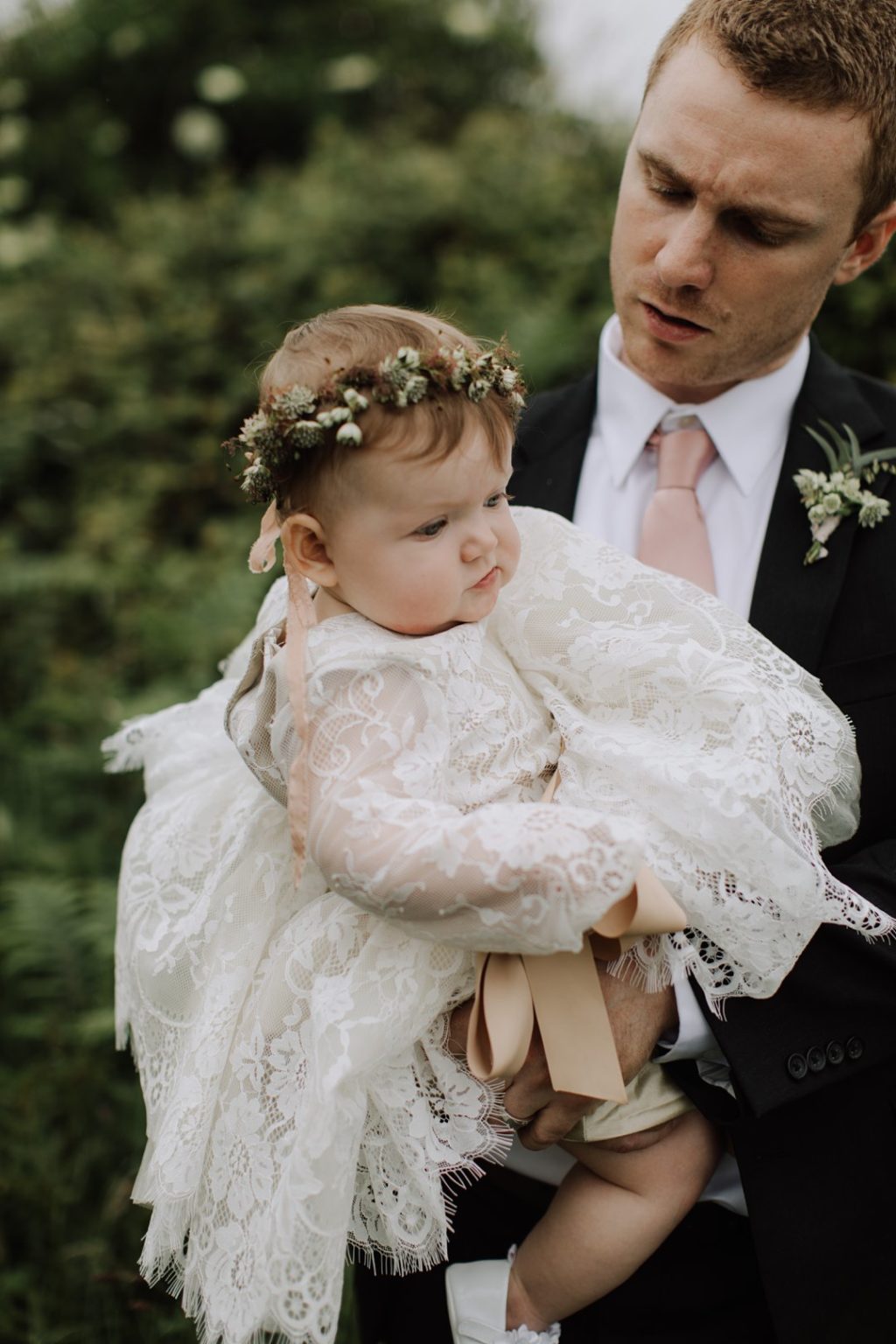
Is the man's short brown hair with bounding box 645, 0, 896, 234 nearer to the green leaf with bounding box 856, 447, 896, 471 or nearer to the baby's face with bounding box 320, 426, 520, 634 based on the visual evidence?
the green leaf with bounding box 856, 447, 896, 471

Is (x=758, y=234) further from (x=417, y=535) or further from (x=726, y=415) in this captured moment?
(x=417, y=535)

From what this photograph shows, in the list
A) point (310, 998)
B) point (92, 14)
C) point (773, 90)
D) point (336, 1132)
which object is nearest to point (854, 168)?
point (773, 90)

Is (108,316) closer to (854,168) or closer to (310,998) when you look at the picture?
(854,168)

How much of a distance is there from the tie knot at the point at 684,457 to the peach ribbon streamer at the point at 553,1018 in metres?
1.15

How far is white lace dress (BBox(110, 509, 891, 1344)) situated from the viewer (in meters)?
1.76

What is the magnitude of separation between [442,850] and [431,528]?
56 cm

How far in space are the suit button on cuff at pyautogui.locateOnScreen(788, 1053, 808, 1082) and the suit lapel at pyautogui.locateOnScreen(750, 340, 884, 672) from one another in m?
0.76

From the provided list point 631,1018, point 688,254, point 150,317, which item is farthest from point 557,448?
point 150,317

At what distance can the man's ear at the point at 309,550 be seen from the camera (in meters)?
1.98

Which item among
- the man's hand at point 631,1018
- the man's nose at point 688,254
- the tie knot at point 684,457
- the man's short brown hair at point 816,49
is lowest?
the man's hand at point 631,1018

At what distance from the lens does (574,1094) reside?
76.2 inches

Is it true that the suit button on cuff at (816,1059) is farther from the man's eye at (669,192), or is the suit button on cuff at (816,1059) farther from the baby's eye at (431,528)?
the man's eye at (669,192)

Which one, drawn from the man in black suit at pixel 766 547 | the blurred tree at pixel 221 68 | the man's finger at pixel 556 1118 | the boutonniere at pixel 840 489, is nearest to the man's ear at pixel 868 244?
the man in black suit at pixel 766 547

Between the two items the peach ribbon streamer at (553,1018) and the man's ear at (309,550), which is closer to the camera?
the peach ribbon streamer at (553,1018)
